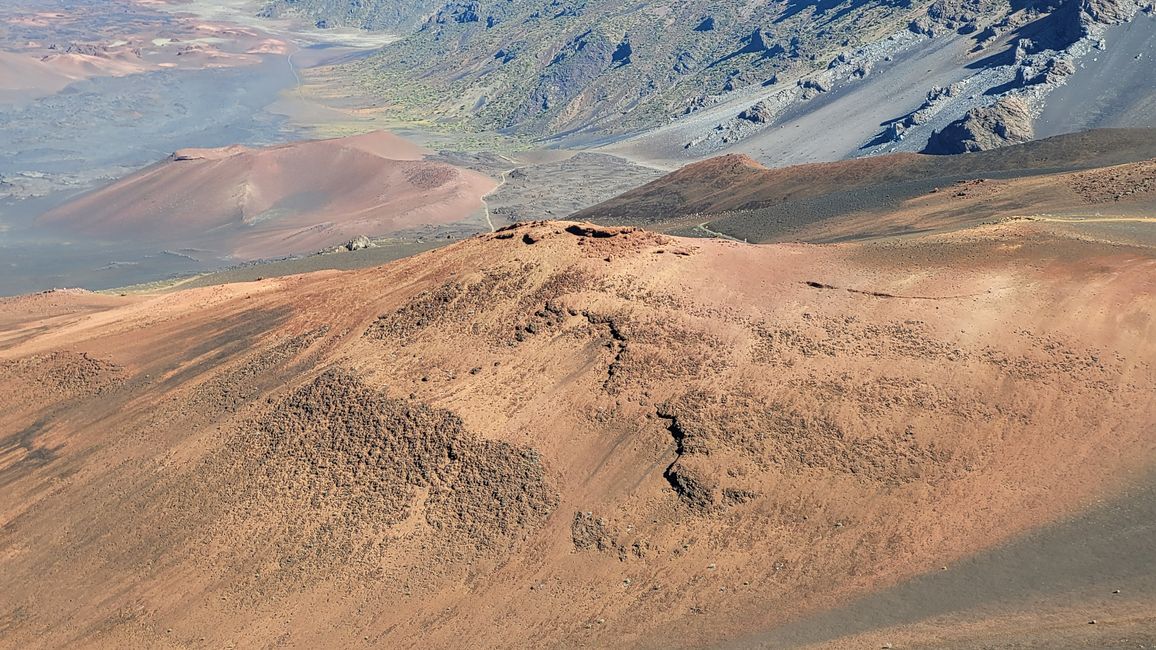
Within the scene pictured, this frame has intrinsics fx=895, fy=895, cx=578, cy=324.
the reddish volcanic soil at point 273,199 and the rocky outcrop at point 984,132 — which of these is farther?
the reddish volcanic soil at point 273,199

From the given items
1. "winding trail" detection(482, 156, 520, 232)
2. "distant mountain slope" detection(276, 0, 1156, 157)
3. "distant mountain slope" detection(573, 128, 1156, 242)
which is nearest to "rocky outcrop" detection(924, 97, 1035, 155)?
"distant mountain slope" detection(276, 0, 1156, 157)

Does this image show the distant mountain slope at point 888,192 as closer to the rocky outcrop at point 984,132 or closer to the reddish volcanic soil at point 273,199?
the rocky outcrop at point 984,132

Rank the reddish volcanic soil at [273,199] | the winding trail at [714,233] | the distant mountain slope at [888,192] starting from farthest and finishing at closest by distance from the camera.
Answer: the reddish volcanic soil at [273,199]
the winding trail at [714,233]
the distant mountain slope at [888,192]

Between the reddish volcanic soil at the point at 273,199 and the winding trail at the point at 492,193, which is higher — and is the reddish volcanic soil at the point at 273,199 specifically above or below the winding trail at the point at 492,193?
above

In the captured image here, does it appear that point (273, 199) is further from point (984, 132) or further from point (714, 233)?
point (984, 132)

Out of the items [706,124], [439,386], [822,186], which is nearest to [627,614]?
[439,386]

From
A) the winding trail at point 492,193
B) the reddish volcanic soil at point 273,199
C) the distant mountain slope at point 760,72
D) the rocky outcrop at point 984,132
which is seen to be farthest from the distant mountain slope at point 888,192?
the reddish volcanic soil at point 273,199
